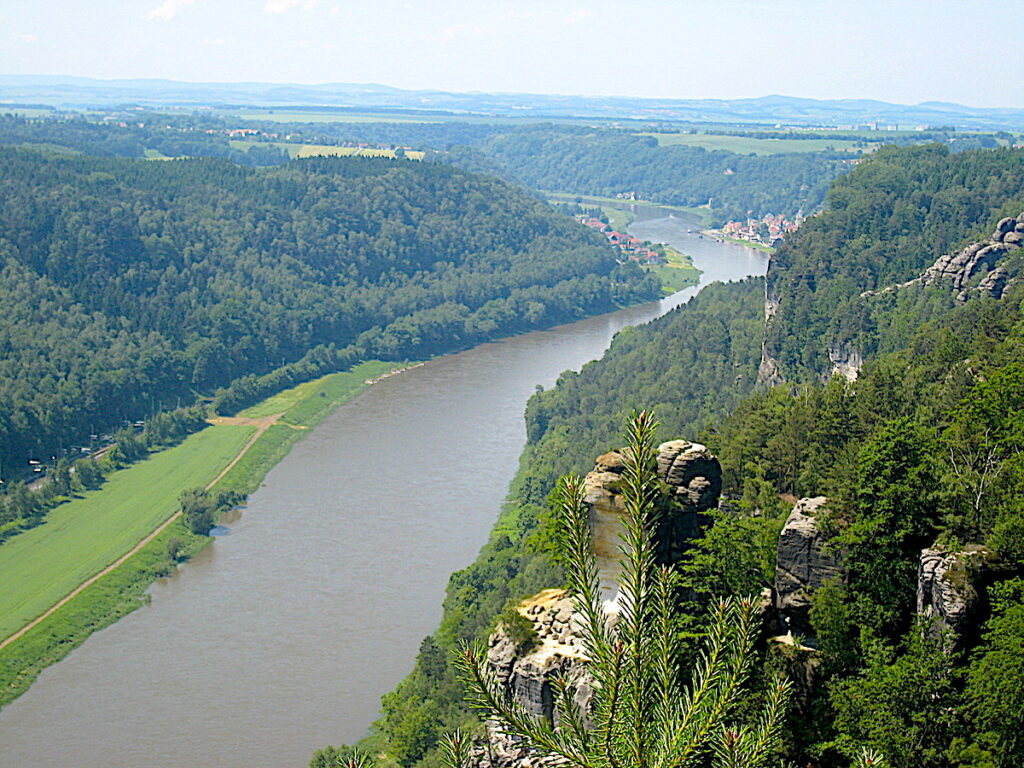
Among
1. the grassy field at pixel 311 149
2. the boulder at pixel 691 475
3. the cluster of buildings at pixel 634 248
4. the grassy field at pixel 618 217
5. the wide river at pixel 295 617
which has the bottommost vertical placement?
the grassy field at pixel 618 217

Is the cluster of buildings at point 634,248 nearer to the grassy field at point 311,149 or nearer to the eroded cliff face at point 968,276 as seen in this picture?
the grassy field at point 311,149

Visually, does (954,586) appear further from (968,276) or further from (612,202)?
(612,202)

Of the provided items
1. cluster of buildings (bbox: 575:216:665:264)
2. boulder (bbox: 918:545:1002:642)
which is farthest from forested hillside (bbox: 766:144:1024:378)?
cluster of buildings (bbox: 575:216:665:264)

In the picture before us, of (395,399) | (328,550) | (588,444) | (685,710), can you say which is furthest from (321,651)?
(395,399)

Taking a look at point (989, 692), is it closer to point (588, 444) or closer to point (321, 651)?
point (321, 651)

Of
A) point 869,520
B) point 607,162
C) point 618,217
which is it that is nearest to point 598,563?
point 869,520

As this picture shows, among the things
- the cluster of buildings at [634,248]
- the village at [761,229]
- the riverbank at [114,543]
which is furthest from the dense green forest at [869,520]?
the village at [761,229]
